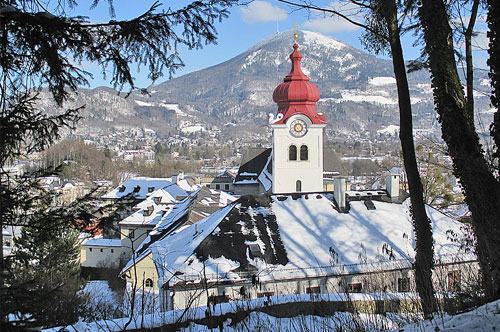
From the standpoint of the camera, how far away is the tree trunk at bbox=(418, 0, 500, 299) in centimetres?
520

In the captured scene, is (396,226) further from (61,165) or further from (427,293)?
(61,165)

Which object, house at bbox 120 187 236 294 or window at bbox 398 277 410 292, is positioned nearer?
window at bbox 398 277 410 292

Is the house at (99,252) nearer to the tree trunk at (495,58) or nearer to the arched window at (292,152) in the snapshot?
the arched window at (292,152)

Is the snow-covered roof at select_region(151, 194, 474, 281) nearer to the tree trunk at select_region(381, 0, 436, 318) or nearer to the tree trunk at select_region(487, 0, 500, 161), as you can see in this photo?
the tree trunk at select_region(381, 0, 436, 318)

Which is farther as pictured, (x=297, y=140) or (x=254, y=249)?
(x=297, y=140)

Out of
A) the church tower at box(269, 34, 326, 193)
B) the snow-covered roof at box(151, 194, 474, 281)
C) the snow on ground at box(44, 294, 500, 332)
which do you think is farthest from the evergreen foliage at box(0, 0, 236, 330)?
the church tower at box(269, 34, 326, 193)

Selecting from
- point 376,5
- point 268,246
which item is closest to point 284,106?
point 268,246

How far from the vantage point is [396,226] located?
15328mm

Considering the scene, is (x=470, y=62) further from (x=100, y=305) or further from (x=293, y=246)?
(x=293, y=246)

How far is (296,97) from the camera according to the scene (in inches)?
1179

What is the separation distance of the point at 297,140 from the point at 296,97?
115 inches

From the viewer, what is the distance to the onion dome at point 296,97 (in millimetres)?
29969

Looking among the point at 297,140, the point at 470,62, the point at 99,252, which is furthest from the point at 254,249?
the point at 99,252

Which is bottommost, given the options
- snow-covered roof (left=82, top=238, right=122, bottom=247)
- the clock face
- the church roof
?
snow-covered roof (left=82, top=238, right=122, bottom=247)
